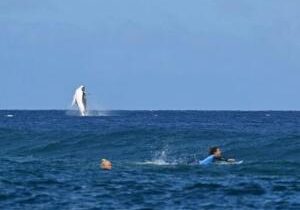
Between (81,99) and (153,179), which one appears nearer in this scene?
(153,179)

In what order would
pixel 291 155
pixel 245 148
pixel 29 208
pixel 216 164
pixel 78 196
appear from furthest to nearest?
pixel 245 148
pixel 291 155
pixel 216 164
pixel 78 196
pixel 29 208

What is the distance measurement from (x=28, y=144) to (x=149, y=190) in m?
28.8

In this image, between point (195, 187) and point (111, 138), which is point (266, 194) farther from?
point (111, 138)

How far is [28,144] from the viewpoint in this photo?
181ft

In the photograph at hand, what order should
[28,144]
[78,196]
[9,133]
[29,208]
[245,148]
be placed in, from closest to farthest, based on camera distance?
[29,208] < [78,196] < [245,148] < [28,144] < [9,133]

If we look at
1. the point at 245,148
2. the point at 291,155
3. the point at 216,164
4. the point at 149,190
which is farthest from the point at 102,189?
the point at 245,148

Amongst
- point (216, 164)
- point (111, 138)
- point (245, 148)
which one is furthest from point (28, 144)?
point (216, 164)

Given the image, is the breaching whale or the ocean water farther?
the breaching whale

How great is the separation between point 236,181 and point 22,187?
20.7 feet

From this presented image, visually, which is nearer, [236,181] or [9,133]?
[236,181]

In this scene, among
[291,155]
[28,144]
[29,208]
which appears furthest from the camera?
[28,144]

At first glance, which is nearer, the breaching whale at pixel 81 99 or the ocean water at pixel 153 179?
the ocean water at pixel 153 179

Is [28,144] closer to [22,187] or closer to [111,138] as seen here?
→ [111,138]

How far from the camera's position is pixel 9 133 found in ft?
207
